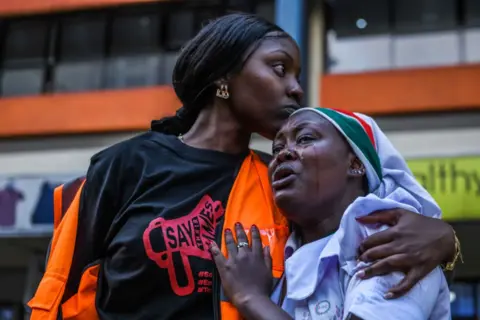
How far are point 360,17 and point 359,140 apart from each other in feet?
26.2

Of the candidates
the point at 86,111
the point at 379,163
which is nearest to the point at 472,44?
the point at 86,111

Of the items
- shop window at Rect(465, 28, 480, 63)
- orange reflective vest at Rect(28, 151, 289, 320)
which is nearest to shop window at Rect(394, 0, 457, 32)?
shop window at Rect(465, 28, 480, 63)

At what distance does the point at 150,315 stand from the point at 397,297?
60cm

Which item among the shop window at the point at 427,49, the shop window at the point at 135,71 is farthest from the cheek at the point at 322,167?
the shop window at the point at 135,71


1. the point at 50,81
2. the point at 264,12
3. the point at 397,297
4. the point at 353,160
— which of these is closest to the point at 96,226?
the point at 353,160

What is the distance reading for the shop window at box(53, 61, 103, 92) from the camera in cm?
1034

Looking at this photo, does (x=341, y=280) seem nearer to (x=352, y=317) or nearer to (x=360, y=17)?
(x=352, y=317)

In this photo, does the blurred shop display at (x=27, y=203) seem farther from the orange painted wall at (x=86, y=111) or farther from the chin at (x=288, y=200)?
the chin at (x=288, y=200)

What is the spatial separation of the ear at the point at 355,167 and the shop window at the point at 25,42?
9408mm

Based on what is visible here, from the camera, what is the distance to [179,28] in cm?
1025

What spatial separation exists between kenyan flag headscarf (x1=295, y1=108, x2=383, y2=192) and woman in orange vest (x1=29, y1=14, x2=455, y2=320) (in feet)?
0.48

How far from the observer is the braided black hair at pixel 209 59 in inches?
83.7

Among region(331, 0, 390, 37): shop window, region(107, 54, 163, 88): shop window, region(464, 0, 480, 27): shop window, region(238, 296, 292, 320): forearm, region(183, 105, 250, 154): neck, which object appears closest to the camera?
region(238, 296, 292, 320): forearm

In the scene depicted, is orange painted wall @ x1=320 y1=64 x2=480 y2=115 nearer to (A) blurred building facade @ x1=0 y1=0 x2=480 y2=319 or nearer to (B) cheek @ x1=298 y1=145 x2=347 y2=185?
(A) blurred building facade @ x1=0 y1=0 x2=480 y2=319
